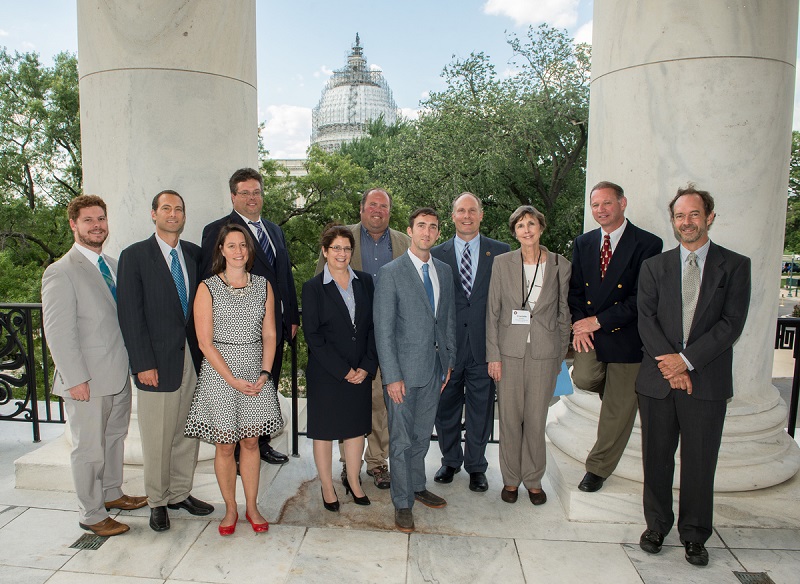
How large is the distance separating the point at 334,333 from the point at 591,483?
2.10 meters

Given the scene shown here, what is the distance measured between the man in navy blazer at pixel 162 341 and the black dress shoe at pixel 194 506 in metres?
0.01

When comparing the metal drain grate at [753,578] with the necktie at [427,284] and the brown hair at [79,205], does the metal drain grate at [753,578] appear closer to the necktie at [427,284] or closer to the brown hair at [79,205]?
the necktie at [427,284]

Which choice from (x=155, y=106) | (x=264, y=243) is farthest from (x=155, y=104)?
(x=264, y=243)

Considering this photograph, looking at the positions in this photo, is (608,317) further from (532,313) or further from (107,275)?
(107,275)

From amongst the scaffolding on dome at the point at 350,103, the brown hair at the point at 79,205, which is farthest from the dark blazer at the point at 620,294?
the scaffolding on dome at the point at 350,103

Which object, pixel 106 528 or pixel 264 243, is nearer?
pixel 106 528

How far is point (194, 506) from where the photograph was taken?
14.0 ft

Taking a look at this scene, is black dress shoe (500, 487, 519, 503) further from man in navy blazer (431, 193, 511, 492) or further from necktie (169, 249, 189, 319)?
necktie (169, 249, 189, 319)

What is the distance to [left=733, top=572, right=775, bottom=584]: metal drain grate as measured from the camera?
3.51 metres

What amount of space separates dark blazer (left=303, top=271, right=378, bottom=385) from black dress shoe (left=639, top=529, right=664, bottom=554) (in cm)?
206

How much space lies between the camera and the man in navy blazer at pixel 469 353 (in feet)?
15.0

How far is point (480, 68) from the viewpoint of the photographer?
74.9ft

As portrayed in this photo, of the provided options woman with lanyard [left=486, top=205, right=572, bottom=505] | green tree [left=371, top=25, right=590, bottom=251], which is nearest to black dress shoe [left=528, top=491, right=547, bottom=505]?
woman with lanyard [left=486, top=205, right=572, bottom=505]

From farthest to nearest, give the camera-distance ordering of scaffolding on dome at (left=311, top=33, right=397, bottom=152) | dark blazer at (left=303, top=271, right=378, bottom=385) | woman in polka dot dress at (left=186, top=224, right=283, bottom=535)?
scaffolding on dome at (left=311, top=33, right=397, bottom=152)
dark blazer at (left=303, top=271, right=378, bottom=385)
woman in polka dot dress at (left=186, top=224, right=283, bottom=535)
